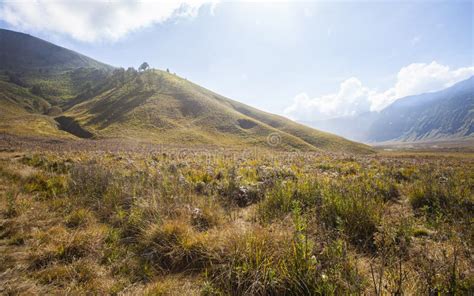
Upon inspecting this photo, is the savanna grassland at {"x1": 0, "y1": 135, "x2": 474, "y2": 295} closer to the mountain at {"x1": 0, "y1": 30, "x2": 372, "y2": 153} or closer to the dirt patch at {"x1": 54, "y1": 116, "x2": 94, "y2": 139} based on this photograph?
the mountain at {"x1": 0, "y1": 30, "x2": 372, "y2": 153}

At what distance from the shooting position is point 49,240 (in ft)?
11.1

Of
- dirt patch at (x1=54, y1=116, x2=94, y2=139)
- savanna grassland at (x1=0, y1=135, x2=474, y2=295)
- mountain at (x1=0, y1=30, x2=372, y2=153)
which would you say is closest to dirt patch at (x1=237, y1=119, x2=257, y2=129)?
mountain at (x1=0, y1=30, x2=372, y2=153)

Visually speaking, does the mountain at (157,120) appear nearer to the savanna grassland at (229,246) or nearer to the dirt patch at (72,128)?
the dirt patch at (72,128)

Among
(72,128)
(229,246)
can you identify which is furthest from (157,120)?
(229,246)

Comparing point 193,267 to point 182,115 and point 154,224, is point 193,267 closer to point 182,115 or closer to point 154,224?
point 154,224

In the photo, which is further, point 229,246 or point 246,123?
point 246,123

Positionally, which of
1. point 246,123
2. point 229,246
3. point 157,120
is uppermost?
point 246,123

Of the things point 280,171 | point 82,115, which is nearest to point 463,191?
point 280,171

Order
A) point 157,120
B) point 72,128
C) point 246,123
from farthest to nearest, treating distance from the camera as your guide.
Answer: point 246,123 < point 157,120 < point 72,128

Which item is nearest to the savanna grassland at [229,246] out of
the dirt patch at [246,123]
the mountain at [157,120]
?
the mountain at [157,120]

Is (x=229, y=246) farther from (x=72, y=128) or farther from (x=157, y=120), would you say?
(x=72, y=128)

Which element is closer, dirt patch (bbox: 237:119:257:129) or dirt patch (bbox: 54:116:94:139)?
dirt patch (bbox: 54:116:94:139)

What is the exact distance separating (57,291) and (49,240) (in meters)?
1.41

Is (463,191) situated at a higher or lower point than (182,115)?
lower
